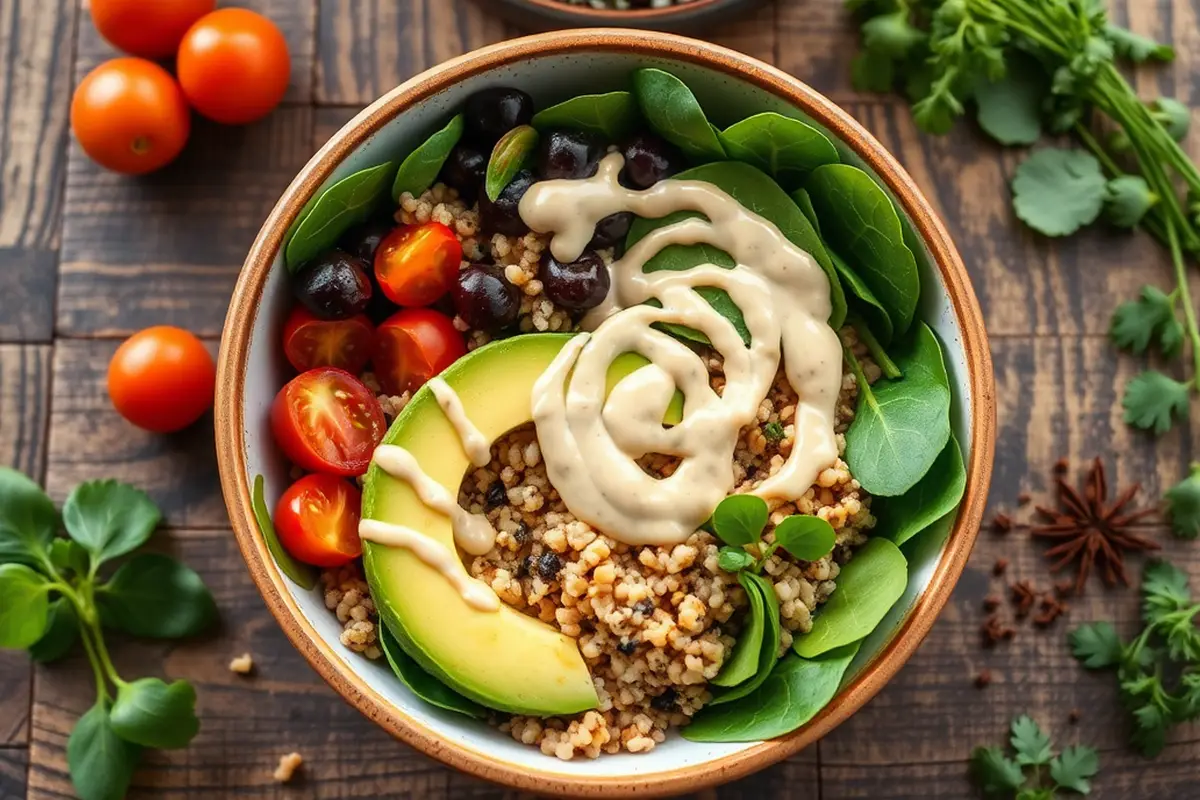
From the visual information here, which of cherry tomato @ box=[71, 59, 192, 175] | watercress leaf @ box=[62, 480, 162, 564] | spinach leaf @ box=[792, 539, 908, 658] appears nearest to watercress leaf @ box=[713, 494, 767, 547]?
spinach leaf @ box=[792, 539, 908, 658]

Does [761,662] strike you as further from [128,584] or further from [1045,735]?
[128,584]

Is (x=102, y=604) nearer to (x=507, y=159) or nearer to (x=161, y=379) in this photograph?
(x=161, y=379)

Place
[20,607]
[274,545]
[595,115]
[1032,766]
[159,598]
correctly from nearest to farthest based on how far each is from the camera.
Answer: [274,545] < [595,115] < [20,607] < [159,598] < [1032,766]

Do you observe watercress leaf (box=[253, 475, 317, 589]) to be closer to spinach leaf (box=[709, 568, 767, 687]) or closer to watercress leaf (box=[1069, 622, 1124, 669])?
spinach leaf (box=[709, 568, 767, 687])

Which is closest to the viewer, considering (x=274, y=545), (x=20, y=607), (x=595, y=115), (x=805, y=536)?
(x=805, y=536)

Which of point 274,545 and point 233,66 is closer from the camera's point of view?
point 274,545

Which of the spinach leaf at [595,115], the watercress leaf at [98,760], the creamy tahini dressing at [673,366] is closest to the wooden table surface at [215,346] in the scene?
the watercress leaf at [98,760]

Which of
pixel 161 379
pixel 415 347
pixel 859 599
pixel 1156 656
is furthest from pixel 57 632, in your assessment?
pixel 1156 656
